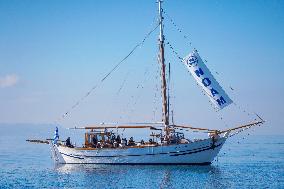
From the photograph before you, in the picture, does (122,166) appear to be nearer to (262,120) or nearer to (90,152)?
(90,152)

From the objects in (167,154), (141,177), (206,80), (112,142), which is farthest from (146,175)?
(206,80)

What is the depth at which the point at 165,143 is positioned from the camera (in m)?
56.8

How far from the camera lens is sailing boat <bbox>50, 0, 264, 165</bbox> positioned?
5609 cm

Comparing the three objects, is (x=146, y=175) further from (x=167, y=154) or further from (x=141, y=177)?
(x=167, y=154)

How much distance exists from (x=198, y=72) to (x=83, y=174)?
725 inches

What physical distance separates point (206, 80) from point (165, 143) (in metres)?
9.14

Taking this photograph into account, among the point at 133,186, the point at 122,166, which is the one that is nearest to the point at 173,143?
the point at 122,166

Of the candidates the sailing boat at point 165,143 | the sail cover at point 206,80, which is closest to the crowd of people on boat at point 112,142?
the sailing boat at point 165,143

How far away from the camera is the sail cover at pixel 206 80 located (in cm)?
5562

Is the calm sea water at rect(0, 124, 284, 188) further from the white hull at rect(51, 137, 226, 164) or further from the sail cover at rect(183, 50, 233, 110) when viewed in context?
the sail cover at rect(183, 50, 233, 110)

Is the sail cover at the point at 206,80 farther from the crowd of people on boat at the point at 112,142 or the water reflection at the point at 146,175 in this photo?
the crowd of people on boat at the point at 112,142

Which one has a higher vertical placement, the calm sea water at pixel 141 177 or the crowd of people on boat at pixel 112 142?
the crowd of people on boat at pixel 112 142

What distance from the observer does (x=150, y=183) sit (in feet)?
147

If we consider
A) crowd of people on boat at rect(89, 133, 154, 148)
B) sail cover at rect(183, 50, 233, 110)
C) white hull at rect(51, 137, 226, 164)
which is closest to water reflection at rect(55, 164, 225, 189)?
white hull at rect(51, 137, 226, 164)
